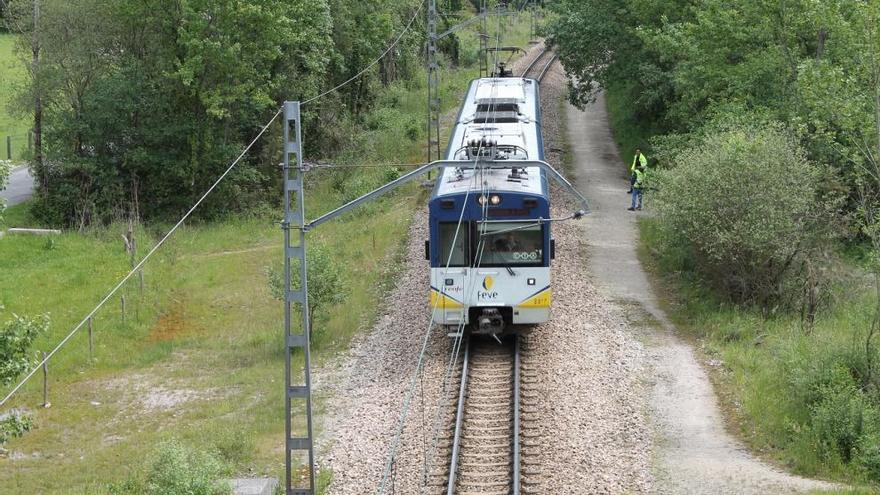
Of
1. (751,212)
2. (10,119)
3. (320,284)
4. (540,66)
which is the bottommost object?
(320,284)

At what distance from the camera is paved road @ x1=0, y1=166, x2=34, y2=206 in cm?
3865

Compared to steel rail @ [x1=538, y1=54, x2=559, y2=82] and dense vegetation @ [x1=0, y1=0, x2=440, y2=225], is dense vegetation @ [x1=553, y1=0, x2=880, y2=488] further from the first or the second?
steel rail @ [x1=538, y1=54, x2=559, y2=82]

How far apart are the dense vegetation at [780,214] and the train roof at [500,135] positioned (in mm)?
3450

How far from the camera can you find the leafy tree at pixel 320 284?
2273 cm

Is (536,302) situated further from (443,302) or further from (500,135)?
(500,135)

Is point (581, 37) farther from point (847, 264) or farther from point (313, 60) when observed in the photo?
point (847, 264)

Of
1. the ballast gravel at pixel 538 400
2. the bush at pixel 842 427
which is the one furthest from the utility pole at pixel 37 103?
the bush at pixel 842 427

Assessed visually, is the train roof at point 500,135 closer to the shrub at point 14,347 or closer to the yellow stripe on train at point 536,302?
the yellow stripe on train at point 536,302

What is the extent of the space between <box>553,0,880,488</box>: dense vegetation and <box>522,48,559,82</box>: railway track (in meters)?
21.5

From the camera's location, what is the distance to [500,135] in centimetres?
2211

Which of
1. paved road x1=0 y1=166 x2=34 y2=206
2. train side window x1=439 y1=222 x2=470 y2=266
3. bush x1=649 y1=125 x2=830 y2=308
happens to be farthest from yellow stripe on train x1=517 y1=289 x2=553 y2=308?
paved road x1=0 y1=166 x2=34 y2=206

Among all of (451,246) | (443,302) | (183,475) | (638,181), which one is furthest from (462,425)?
(638,181)

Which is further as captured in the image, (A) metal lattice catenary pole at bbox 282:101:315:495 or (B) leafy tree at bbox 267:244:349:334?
(B) leafy tree at bbox 267:244:349:334

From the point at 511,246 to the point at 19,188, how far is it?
2727cm
